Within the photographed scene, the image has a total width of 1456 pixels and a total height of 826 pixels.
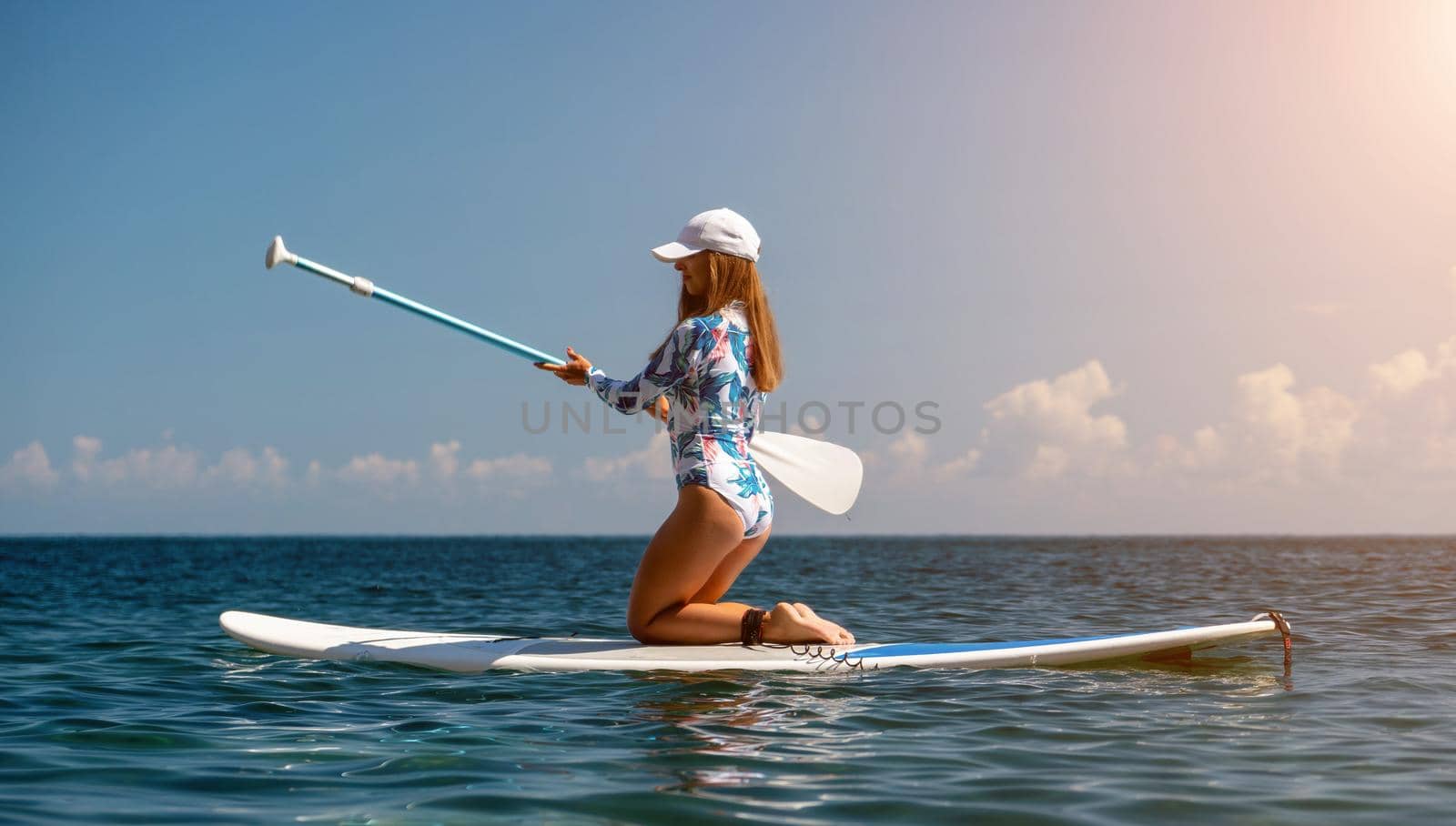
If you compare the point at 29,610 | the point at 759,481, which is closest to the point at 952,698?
the point at 759,481

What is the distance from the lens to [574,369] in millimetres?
4926

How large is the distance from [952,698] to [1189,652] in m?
1.60

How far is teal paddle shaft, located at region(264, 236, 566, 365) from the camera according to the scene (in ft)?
17.5

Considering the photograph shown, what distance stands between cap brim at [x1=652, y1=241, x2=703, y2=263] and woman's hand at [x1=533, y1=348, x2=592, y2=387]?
0.59 metres

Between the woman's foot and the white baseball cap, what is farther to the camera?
the woman's foot

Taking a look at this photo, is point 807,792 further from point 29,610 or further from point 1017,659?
point 29,610

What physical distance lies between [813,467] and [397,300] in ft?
7.40

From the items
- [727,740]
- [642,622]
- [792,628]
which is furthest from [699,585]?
[727,740]

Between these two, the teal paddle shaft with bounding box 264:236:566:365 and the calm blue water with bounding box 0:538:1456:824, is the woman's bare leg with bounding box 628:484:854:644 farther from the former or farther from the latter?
the teal paddle shaft with bounding box 264:236:566:365

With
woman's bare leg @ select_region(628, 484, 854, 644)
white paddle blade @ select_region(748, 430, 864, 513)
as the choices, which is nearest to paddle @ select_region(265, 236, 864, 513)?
white paddle blade @ select_region(748, 430, 864, 513)

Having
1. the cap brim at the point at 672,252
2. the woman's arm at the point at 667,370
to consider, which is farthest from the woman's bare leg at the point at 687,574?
the cap brim at the point at 672,252

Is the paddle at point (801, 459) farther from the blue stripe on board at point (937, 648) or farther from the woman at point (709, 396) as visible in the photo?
the blue stripe on board at point (937, 648)

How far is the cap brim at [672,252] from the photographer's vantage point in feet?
15.1

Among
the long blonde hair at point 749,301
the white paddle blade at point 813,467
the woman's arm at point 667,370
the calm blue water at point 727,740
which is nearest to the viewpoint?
the calm blue water at point 727,740
